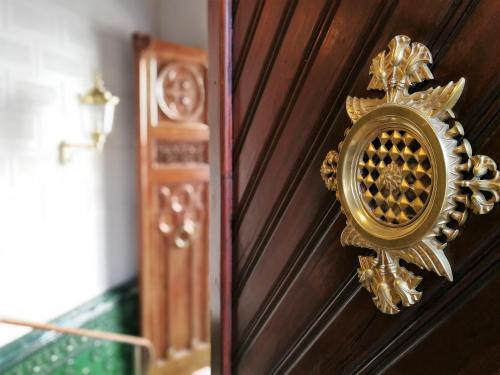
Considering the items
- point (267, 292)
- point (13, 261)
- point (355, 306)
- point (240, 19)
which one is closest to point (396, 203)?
→ point (355, 306)

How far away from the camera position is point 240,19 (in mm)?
765

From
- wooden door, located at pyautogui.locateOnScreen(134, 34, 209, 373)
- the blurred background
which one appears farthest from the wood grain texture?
wooden door, located at pyautogui.locateOnScreen(134, 34, 209, 373)

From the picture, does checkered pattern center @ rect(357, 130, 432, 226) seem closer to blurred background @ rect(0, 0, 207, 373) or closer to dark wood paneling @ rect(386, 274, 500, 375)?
dark wood paneling @ rect(386, 274, 500, 375)

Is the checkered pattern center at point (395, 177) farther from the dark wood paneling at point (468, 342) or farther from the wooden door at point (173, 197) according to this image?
the wooden door at point (173, 197)

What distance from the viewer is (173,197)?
261 centimetres

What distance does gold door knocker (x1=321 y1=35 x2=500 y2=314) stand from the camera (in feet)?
1.64

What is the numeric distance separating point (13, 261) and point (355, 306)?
65.4 inches

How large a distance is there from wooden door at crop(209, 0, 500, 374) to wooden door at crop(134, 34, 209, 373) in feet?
5.75

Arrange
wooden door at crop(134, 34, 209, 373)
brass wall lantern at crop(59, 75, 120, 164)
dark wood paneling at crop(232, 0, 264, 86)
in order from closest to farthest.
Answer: dark wood paneling at crop(232, 0, 264, 86)
brass wall lantern at crop(59, 75, 120, 164)
wooden door at crop(134, 34, 209, 373)

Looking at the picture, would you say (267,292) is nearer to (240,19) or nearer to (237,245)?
(237,245)

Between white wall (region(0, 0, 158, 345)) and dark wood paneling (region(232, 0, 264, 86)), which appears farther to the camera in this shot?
white wall (region(0, 0, 158, 345))

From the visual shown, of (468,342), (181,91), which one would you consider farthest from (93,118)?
(468,342)

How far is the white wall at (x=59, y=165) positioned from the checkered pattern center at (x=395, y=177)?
1.64 m

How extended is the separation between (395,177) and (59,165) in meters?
1.89
